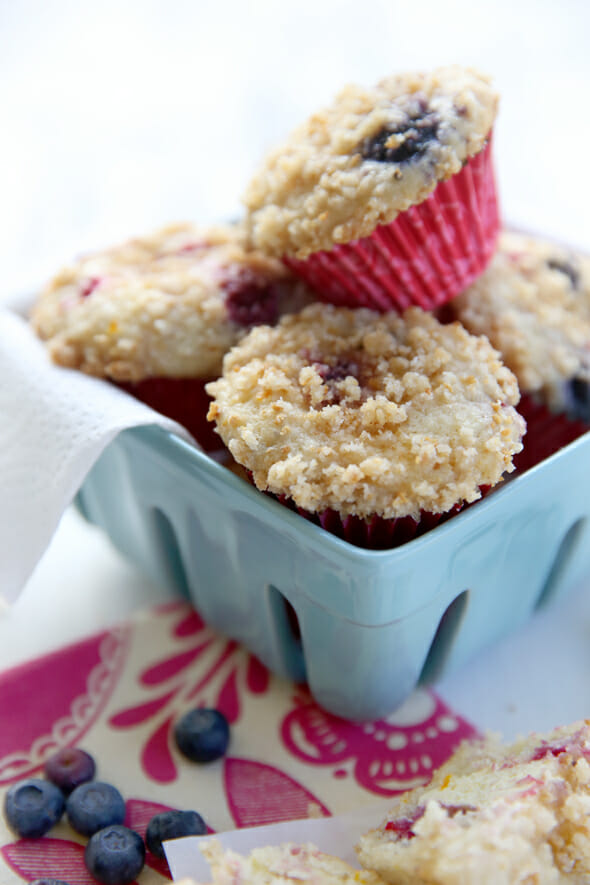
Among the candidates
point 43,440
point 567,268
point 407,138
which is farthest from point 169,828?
point 567,268

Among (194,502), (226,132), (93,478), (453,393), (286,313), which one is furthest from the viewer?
(226,132)

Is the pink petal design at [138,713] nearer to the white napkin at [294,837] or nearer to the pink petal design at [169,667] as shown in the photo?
the pink petal design at [169,667]

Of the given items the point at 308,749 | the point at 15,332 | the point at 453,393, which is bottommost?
the point at 308,749

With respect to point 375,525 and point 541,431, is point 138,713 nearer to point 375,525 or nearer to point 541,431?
point 375,525

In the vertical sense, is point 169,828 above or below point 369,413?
below

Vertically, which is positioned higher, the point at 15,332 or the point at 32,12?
the point at 32,12

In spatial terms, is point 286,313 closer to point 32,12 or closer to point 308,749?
point 308,749

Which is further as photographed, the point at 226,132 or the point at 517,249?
the point at 226,132

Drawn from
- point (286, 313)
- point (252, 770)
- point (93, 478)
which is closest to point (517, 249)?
point (286, 313)
